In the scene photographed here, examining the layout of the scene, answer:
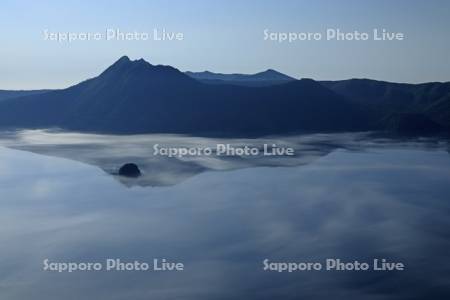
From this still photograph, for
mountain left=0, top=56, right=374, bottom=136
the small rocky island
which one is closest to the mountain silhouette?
mountain left=0, top=56, right=374, bottom=136

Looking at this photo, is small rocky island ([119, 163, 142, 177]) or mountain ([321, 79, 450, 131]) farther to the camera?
mountain ([321, 79, 450, 131])

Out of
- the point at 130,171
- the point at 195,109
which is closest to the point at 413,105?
the point at 195,109

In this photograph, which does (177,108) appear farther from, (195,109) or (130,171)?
(130,171)

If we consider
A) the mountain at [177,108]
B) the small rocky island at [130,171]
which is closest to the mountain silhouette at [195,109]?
the mountain at [177,108]

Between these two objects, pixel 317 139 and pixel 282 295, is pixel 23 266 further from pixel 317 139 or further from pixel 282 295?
pixel 317 139

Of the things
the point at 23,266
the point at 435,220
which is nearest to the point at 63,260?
the point at 23,266

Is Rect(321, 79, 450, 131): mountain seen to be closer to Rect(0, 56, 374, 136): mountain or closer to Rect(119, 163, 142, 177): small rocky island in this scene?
Rect(0, 56, 374, 136): mountain
